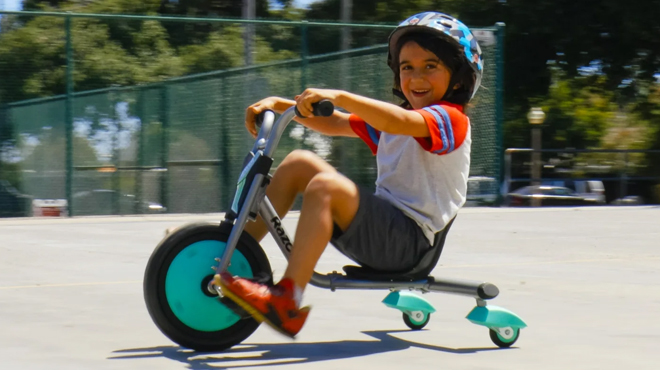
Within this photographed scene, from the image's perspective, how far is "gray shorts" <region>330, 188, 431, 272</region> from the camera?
157 inches

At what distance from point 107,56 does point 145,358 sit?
28.3ft

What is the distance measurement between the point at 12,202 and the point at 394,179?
27.9 ft

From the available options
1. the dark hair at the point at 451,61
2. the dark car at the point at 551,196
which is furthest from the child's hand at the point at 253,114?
the dark car at the point at 551,196

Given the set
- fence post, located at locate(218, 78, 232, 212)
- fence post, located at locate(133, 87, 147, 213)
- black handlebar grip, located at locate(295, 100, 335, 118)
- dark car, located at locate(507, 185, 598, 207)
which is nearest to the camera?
black handlebar grip, located at locate(295, 100, 335, 118)

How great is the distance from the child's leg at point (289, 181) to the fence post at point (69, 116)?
325 inches

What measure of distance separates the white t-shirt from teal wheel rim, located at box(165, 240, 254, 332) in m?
0.65

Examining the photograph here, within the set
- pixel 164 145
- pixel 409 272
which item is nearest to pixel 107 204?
pixel 164 145

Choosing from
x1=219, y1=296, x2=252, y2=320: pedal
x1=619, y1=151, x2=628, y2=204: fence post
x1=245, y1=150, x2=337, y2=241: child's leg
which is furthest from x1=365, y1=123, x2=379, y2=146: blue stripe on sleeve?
x1=619, y1=151, x2=628, y2=204: fence post

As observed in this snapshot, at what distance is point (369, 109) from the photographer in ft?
12.5

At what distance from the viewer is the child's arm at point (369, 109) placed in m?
3.76

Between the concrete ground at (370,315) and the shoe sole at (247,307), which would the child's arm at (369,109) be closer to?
the shoe sole at (247,307)

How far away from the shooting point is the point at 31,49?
11.3 meters

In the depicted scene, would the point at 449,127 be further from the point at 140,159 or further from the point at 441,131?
the point at 140,159

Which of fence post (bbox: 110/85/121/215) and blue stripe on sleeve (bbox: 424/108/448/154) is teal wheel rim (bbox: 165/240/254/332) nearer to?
blue stripe on sleeve (bbox: 424/108/448/154)
